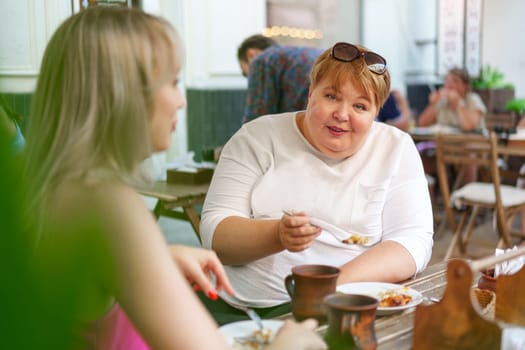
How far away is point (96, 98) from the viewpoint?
823mm

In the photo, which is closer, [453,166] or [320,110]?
[320,110]

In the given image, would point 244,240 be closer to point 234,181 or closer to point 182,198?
point 234,181

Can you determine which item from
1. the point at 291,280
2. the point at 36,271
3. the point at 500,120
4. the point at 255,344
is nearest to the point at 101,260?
the point at 36,271

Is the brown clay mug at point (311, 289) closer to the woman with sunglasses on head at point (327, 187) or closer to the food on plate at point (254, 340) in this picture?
the food on plate at point (254, 340)

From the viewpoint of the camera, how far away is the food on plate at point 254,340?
100cm

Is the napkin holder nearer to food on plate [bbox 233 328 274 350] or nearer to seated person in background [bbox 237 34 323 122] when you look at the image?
seated person in background [bbox 237 34 323 122]

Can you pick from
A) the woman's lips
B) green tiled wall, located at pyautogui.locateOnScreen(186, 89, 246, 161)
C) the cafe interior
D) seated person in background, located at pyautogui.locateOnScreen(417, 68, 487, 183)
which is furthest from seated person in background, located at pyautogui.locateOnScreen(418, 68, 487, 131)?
the woman's lips

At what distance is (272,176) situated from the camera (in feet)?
5.66

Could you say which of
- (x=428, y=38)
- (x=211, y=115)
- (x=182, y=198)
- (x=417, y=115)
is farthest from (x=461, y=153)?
(x=428, y=38)

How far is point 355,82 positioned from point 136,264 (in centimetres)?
105

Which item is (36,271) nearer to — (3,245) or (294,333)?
(3,245)

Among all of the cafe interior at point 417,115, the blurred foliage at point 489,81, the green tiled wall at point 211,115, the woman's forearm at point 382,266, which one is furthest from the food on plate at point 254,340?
the blurred foliage at point 489,81

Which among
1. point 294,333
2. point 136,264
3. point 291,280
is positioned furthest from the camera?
point 291,280

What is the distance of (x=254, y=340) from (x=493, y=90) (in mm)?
7009
